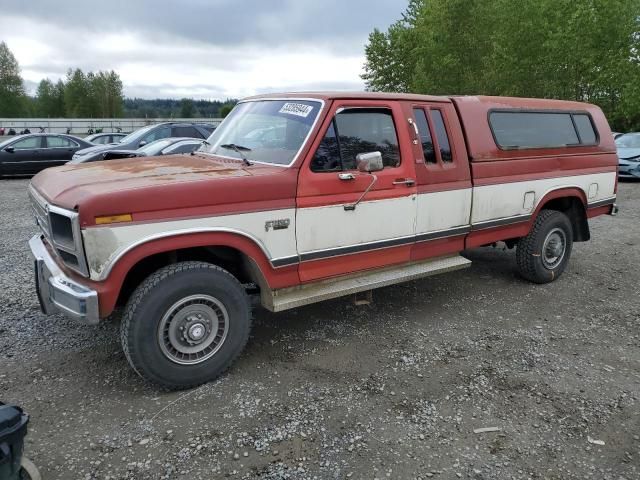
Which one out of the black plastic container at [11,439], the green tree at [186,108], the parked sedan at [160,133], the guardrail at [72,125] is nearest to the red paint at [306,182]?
the black plastic container at [11,439]

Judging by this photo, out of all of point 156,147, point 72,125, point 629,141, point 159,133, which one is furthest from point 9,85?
point 629,141

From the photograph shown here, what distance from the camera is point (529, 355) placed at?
4.37m

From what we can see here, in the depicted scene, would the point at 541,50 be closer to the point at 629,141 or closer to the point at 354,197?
the point at 629,141

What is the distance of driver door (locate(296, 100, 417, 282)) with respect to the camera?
409cm

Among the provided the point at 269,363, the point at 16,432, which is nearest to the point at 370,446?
the point at 269,363

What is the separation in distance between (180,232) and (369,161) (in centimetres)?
152

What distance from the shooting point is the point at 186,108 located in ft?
310

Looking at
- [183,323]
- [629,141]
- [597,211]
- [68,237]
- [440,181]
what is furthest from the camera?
[629,141]

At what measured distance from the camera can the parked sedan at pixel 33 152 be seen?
1531 centimetres

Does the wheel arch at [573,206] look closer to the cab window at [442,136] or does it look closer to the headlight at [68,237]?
the cab window at [442,136]

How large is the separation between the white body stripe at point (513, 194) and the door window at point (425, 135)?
0.65 metres

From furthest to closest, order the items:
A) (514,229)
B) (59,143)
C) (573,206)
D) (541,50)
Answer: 1. (541,50)
2. (59,143)
3. (573,206)
4. (514,229)

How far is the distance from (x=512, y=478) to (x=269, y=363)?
77.1 inches

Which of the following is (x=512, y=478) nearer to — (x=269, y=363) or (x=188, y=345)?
(x=269, y=363)
